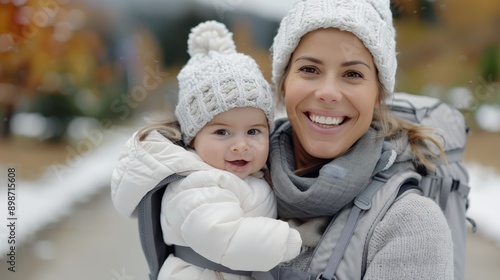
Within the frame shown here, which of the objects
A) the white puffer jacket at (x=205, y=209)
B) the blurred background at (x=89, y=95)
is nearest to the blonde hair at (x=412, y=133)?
the white puffer jacket at (x=205, y=209)

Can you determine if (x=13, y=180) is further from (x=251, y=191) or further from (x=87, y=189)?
(x=251, y=191)

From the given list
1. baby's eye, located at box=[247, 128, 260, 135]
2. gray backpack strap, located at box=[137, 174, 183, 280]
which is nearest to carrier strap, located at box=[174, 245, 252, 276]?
gray backpack strap, located at box=[137, 174, 183, 280]

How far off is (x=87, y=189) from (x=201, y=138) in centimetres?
169

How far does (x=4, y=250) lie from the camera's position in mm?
1969

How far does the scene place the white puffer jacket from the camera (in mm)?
1134

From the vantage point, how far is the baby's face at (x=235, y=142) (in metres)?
1.31

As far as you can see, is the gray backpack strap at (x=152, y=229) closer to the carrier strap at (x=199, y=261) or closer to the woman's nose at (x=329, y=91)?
the carrier strap at (x=199, y=261)

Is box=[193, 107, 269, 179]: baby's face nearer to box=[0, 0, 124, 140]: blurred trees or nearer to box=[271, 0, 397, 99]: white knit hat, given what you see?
box=[271, 0, 397, 99]: white knit hat

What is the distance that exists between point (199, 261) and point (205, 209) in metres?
0.16

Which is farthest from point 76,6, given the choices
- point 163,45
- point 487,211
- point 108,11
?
point 487,211

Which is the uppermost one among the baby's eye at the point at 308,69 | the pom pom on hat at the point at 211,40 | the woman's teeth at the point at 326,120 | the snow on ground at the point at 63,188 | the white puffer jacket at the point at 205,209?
the pom pom on hat at the point at 211,40

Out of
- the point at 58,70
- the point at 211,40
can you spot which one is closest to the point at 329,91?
the point at 211,40

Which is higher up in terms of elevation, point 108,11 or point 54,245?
point 108,11

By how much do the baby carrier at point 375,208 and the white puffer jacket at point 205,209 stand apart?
0.04m
